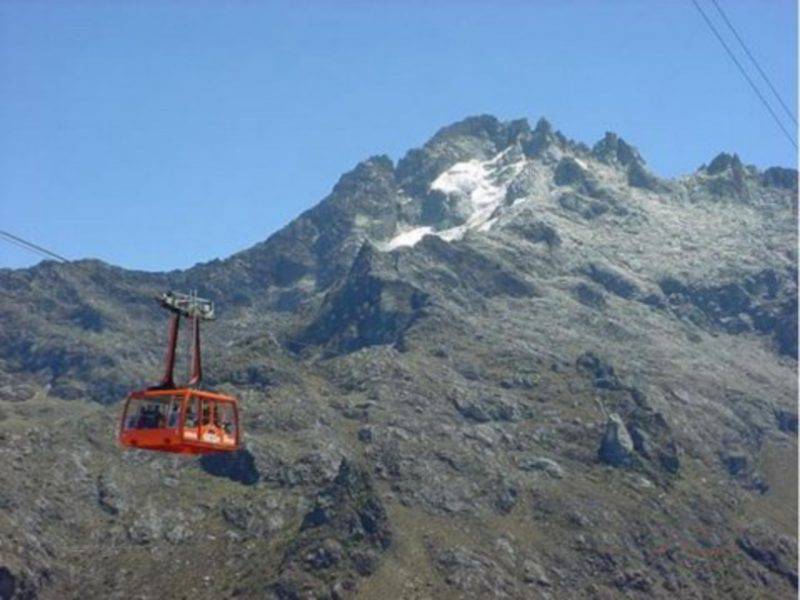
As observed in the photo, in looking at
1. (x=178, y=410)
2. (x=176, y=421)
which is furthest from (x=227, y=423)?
(x=178, y=410)

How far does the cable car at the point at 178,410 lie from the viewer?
86062 millimetres

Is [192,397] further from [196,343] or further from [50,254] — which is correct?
[50,254]

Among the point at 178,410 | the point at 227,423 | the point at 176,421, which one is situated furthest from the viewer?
the point at 227,423

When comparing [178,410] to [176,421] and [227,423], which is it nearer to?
[176,421]

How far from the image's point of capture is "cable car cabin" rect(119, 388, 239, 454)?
8750cm

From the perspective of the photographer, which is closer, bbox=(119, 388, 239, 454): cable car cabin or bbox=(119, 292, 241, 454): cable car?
bbox=(119, 292, 241, 454): cable car

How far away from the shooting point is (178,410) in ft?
287

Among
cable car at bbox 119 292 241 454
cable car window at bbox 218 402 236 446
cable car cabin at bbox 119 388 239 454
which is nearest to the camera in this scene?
cable car at bbox 119 292 241 454

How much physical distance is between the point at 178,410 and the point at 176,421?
35.4 inches

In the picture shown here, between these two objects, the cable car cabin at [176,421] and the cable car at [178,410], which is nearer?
the cable car at [178,410]

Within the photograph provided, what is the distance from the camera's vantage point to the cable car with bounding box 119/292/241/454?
8606 cm

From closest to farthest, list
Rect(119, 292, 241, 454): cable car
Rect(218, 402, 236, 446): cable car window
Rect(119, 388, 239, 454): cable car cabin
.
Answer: Rect(119, 292, 241, 454): cable car → Rect(119, 388, 239, 454): cable car cabin → Rect(218, 402, 236, 446): cable car window

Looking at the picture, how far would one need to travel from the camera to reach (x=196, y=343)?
285 feet

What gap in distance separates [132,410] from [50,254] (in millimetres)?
15719
